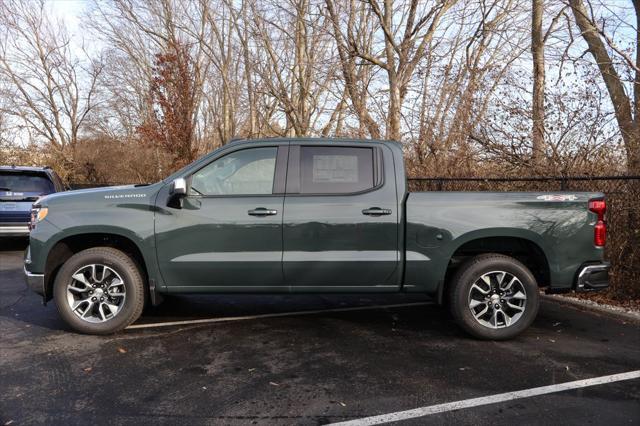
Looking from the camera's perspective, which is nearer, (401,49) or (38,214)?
(38,214)

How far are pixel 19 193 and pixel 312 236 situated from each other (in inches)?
293

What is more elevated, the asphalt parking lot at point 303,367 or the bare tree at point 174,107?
the bare tree at point 174,107

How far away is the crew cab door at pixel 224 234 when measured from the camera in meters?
4.35

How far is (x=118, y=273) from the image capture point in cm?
446

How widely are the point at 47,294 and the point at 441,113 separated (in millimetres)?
8960

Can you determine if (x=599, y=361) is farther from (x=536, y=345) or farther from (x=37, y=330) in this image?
(x=37, y=330)

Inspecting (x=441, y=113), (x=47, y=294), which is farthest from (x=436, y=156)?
(x=47, y=294)

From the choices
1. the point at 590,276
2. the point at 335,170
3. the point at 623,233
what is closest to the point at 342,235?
the point at 335,170

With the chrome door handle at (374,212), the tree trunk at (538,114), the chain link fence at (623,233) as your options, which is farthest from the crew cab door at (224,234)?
the tree trunk at (538,114)

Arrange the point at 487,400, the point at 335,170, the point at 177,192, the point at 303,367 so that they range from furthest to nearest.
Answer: the point at 335,170 < the point at 177,192 < the point at 303,367 < the point at 487,400

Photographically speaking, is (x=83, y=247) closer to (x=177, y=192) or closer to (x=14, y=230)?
(x=177, y=192)

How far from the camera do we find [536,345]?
14.1 ft

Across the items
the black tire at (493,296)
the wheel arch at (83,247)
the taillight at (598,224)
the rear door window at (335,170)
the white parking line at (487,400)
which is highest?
the rear door window at (335,170)

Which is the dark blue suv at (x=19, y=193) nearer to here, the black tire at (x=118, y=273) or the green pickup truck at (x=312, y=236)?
the green pickup truck at (x=312, y=236)
